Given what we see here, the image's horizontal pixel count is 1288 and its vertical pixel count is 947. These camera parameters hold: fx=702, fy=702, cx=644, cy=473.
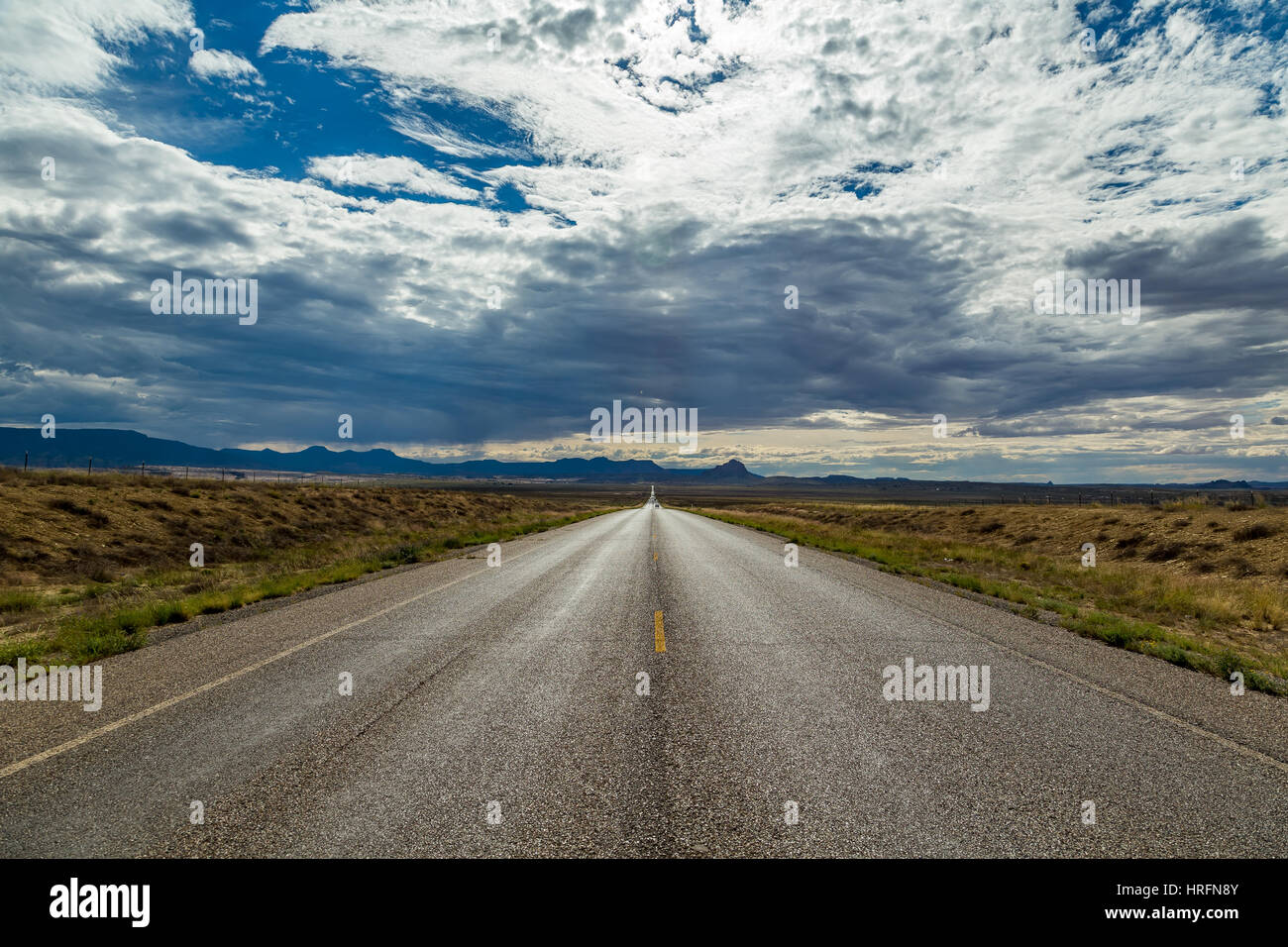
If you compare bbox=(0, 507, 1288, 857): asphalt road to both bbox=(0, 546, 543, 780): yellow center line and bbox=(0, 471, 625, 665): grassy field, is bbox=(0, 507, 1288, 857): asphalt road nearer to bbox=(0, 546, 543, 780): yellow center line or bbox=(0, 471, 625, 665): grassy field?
bbox=(0, 546, 543, 780): yellow center line

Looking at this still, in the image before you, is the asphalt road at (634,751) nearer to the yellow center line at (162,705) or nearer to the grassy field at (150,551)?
the yellow center line at (162,705)

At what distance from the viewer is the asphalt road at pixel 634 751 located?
12.9 feet

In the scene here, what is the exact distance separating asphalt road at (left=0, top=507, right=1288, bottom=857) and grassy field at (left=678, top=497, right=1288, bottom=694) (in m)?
2.07

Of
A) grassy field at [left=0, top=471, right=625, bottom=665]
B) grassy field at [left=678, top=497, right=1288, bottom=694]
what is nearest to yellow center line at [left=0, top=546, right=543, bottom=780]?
grassy field at [left=0, top=471, right=625, bottom=665]

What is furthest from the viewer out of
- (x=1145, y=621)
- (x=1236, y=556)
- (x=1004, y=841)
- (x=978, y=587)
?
(x=1236, y=556)

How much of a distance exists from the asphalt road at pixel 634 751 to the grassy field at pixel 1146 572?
2.07m

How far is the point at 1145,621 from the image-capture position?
1280 cm

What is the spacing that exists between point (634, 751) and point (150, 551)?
24436 millimetres

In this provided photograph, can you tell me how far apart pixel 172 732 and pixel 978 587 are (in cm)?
1542

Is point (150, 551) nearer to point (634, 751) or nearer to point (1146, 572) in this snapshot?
point (634, 751)

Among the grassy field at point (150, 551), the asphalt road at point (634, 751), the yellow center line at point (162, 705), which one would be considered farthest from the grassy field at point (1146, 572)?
the grassy field at point (150, 551)

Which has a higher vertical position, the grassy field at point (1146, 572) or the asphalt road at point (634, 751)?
the asphalt road at point (634, 751)

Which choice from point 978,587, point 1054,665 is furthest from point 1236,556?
point 1054,665
